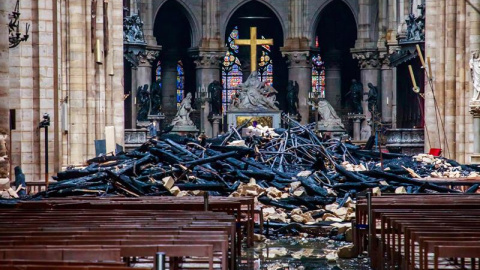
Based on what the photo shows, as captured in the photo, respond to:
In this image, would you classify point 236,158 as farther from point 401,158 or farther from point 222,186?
point 401,158

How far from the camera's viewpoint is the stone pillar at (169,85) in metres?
62.6

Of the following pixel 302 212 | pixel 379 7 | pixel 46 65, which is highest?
pixel 379 7

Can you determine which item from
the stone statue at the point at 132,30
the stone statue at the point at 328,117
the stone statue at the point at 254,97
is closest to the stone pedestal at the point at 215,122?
the stone statue at the point at 254,97


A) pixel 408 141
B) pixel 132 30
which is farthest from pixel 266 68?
pixel 408 141

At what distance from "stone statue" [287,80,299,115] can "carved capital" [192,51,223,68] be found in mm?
3682

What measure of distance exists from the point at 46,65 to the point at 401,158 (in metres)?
10.3

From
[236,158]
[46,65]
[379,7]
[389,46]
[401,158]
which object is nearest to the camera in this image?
[46,65]

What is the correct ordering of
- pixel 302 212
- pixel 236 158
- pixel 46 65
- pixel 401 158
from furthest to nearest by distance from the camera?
pixel 401 158 → pixel 236 158 → pixel 46 65 → pixel 302 212

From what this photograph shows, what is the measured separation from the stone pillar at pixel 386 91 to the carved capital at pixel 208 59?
26.8 feet

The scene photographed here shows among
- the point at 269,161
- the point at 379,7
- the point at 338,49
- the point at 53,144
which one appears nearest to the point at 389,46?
the point at 379,7

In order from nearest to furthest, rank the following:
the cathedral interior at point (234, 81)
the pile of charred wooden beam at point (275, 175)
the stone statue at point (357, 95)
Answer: the pile of charred wooden beam at point (275, 175)
the cathedral interior at point (234, 81)
the stone statue at point (357, 95)

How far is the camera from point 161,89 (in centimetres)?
6200

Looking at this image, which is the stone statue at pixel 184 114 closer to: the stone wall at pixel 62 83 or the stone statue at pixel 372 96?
the stone statue at pixel 372 96

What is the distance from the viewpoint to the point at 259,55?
6600 centimetres
